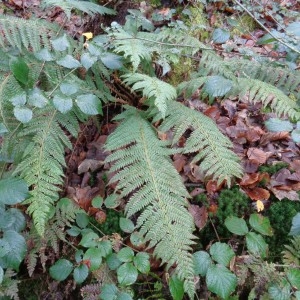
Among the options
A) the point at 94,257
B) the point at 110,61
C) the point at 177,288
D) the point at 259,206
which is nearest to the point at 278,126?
the point at 259,206

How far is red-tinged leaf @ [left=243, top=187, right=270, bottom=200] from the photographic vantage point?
2.23 metres

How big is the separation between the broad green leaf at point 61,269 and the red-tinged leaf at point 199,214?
0.77 m

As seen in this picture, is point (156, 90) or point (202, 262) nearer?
point (202, 262)

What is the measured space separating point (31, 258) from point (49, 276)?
19 centimetres

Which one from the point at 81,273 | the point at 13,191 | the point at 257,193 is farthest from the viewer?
the point at 257,193

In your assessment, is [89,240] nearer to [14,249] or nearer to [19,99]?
[14,249]

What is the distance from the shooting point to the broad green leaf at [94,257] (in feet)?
6.31

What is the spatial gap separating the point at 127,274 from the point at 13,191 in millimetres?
721

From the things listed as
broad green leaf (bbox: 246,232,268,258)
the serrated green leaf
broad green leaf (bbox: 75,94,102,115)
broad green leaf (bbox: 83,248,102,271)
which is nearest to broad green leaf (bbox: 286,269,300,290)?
broad green leaf (bbox: 246,232,268,258)

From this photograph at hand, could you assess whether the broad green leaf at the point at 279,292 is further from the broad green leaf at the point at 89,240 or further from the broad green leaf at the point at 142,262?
the broad green leaf at the point at 89,240

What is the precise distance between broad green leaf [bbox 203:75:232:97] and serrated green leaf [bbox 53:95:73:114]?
0.83 metres

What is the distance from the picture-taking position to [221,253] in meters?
1.92

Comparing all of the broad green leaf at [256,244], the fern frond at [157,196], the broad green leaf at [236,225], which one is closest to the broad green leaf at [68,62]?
the fern frond at [157,196]

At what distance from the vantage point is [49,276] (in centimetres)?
216
